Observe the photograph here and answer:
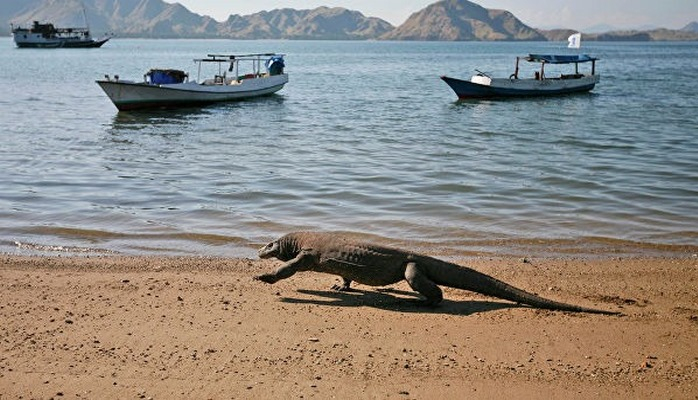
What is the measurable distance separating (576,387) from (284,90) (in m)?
49.5

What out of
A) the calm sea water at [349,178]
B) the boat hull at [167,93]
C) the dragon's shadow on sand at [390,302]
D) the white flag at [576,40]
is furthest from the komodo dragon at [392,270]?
the white flag at [576,40]

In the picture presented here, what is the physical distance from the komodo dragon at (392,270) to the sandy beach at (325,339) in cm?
16

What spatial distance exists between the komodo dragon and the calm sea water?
284 cm

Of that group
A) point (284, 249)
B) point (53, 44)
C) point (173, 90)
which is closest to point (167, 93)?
point (173, 90)

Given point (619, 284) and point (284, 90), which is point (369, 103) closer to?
point (284, 90)

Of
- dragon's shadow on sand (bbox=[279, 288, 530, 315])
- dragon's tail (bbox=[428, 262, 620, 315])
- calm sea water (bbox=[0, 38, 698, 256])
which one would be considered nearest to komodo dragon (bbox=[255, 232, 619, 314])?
dragon's tail (bbox=[428, 262, 620, 315])

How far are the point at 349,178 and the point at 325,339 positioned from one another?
11.5m

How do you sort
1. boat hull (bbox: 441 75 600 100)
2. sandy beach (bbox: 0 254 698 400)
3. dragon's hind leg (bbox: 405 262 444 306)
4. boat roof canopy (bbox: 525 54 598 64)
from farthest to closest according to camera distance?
boat roof canopy (bbox: 525 54 598 64)
boat hull (bbox: 441 75 600 100)
dragon's hind leg (bbox: 405 262 444 306)
sandy beach (bbox: 0 254 698 400)

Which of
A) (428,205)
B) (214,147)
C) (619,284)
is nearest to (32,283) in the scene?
(619,284)

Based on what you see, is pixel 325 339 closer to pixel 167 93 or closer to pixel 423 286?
pixel 423 286

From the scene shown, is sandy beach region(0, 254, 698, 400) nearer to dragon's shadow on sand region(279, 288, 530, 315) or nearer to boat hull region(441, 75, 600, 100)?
dragon's shadow on sand region(279, 288, 530, 315)

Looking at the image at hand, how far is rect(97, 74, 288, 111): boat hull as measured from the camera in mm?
34750

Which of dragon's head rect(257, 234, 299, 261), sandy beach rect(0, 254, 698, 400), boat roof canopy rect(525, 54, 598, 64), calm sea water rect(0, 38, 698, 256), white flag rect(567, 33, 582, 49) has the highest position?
white flag rect(567, 33, 582, 49)

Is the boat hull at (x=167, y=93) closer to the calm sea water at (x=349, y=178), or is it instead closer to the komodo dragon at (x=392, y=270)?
the calm sea water at (x=349, y=178)
